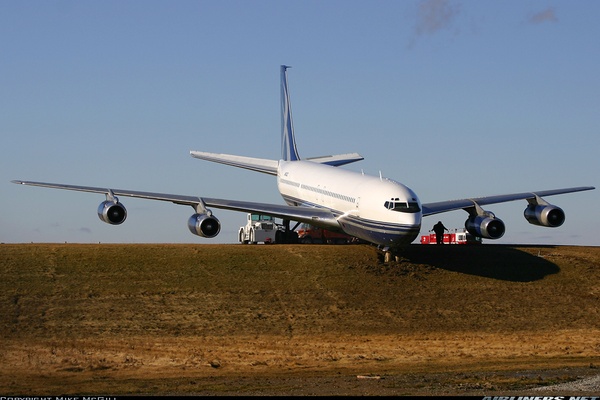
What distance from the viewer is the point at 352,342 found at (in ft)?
148

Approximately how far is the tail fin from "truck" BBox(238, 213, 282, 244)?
8.14 m

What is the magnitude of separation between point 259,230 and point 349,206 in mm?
16040

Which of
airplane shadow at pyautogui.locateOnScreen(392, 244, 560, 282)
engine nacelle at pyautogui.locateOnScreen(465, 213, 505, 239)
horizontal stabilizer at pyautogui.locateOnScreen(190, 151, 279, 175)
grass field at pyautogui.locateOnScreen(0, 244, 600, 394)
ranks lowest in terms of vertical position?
grass field at pyautogui.locateOnScreen(0, 244, 600, 394)

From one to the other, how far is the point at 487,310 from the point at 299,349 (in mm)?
12251

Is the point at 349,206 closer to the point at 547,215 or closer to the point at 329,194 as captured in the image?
the point at 329,194

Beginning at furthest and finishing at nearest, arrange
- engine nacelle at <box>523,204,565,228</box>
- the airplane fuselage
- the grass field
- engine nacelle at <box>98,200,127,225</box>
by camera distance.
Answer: engine nacelle at <box>523,204,565,228</box>
engine nacelle at <box>98,200,127,225</box>
the airplane fuselage
the grass field

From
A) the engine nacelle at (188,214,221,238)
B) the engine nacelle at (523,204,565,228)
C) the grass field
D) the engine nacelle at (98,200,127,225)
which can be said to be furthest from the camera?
the engine nacelle at (523,204,565,228)

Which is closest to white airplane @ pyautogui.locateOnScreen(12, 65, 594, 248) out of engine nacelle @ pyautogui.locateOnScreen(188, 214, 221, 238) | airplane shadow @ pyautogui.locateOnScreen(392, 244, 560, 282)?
engine nacelle @ pyautogui.locateOnScreen(188, 214, 221, 238)

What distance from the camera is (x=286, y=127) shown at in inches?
3420

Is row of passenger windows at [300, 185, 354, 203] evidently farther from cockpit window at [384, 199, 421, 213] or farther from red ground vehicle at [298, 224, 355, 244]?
cockpit window at [384, 199, 421, 213]

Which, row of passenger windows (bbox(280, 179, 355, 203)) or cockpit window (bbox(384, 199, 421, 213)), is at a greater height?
row of passenger windows (bbox(280, 179, 355, 203))

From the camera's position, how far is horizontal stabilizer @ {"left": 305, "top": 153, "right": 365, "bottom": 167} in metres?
79.9

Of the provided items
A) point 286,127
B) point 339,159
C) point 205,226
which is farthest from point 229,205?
point 286,127

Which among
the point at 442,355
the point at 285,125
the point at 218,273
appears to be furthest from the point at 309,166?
the point at 442,355
